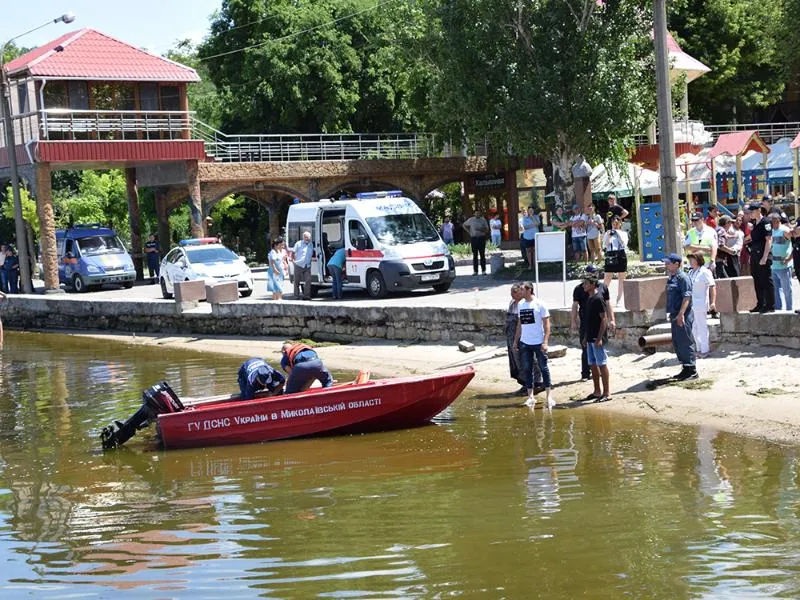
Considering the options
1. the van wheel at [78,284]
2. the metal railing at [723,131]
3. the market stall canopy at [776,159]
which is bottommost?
the van wheel at [78,284]

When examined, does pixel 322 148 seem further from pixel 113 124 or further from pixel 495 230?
pixel 113 124

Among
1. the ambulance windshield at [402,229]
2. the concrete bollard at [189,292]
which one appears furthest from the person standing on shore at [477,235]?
the concrete bollard at [189,292]

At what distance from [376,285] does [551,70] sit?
23.9 ft

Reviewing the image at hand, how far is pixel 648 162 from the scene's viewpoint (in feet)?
146

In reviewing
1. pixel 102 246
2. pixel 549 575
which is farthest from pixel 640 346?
pixel 102 246

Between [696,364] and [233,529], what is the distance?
8087mm

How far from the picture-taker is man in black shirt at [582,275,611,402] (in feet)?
50.1

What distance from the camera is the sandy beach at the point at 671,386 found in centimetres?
1403

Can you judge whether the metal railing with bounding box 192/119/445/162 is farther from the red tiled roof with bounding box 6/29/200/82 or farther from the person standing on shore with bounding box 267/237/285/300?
the person standing on shore with bounding box 267/237/285/300

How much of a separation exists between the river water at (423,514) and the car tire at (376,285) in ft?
35.6

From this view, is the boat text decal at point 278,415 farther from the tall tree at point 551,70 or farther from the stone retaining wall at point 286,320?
the tall tree at point 551,70

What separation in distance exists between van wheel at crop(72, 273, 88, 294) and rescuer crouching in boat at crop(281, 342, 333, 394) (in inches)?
964

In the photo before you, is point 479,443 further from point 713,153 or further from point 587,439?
point 713,153

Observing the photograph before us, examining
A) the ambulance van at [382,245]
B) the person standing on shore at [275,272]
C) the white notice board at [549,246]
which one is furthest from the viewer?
the person standing on shore at [275,272]
